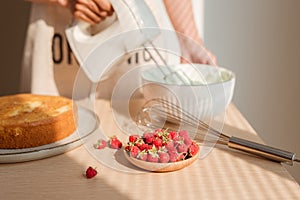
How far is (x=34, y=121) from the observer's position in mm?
721

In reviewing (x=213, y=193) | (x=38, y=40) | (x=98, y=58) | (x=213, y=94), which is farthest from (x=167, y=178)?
(x=38, y=40)

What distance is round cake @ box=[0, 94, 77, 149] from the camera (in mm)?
708

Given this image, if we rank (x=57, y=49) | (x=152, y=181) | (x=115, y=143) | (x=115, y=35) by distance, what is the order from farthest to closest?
1. (x=57, y=49)
2. (x=115, y=35)
3. (x=115, y=143)
4. (x=152, y=181)

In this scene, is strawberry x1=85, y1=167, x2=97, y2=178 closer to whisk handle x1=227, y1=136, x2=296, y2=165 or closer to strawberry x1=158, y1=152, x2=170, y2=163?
strawberry x1=158, y1=152, x2=170, y2=163

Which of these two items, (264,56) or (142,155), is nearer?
(142,155)

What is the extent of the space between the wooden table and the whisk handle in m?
0.01

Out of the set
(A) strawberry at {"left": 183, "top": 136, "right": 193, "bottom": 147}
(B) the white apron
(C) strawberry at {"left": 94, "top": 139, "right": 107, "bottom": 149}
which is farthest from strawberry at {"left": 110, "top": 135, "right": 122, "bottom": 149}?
(B) the white apron

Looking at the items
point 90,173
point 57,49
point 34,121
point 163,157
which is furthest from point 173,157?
point 57,49

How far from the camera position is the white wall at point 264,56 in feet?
4.10

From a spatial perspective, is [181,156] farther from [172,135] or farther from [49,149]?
[49,149]

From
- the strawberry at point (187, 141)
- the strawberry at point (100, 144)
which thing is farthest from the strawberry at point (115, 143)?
the strawberry at point (187, 141)

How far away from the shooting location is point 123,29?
88 centimetres

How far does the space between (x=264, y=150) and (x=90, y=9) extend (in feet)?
1.49

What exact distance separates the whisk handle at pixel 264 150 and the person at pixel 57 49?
0.86 feet
